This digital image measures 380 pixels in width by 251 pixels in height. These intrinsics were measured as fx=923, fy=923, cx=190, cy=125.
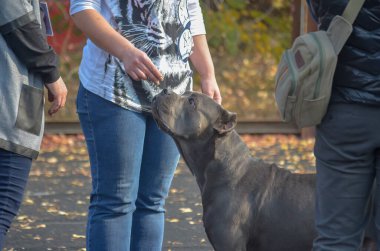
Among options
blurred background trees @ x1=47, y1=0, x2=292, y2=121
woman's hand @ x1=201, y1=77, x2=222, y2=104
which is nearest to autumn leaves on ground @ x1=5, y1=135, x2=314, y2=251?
blurred background trees @ x1=47, y1=0, x2=292, y2=121

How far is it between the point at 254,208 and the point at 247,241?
17 cm

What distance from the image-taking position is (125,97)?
4418mm

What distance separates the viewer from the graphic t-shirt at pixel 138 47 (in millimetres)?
4398

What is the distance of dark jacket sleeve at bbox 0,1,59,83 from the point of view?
4180 millimetres

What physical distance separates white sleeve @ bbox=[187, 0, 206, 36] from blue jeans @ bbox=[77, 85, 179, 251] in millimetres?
554

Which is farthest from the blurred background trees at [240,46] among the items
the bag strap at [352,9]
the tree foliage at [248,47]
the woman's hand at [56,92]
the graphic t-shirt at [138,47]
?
the bag strap at [352,9]

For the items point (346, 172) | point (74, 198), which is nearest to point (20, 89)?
point (346, 172)

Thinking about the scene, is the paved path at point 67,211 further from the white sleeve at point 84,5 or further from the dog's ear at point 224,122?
the white sleeve at point 84,5

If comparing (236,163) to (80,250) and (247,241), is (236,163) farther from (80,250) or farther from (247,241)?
(80,250)

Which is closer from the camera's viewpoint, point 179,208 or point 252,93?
point 179,208

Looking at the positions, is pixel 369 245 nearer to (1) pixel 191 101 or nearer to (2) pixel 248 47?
(1) pixel 191 101

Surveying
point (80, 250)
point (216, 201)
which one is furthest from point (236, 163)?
point (80, 250)

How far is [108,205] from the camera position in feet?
14.8

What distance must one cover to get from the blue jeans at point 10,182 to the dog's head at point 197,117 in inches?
29.5
